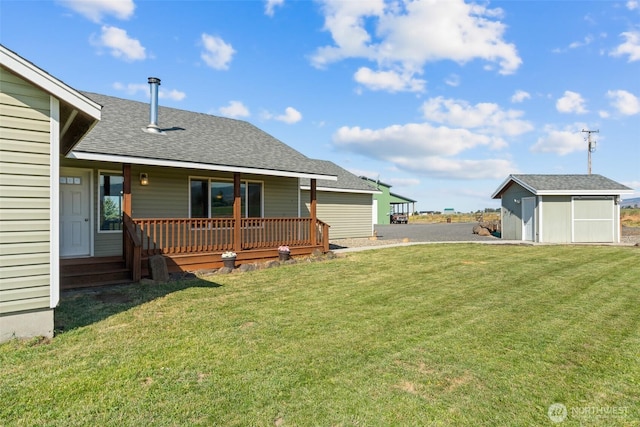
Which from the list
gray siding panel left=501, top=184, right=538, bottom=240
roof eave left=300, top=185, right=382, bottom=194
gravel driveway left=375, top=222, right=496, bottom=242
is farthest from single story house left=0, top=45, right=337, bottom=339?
gray siding panel left=501, top=184, right=538, bottom=240

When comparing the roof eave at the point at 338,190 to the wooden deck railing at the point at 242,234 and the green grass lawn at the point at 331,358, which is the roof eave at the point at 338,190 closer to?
the wooden deck railing at the point at 242,234

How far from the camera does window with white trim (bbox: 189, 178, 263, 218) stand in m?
10.6

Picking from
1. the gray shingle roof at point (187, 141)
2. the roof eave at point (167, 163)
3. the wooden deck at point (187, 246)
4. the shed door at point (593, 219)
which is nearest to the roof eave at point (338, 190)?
the gray shingle roof at point (187, 141)

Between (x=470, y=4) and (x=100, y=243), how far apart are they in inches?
527

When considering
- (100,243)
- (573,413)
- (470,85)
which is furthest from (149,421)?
(470,85)

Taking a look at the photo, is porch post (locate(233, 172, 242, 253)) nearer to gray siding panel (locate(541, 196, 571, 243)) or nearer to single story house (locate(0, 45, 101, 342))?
single story house (locate(0, 45, 101, 342))

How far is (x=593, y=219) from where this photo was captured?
1764cm

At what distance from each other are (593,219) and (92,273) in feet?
70.4

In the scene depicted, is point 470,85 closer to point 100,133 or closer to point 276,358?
point 100,133

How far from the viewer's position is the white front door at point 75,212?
8422 millimetres

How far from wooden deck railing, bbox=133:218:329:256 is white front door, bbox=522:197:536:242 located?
12.5m

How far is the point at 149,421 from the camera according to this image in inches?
99.3

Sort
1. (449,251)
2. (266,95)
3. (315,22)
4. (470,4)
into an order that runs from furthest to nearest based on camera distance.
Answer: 1. (266,95)
2. (315,22)
3. (449,251)
4. (470,4)

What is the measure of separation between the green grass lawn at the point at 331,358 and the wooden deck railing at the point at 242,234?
7.94 feet
